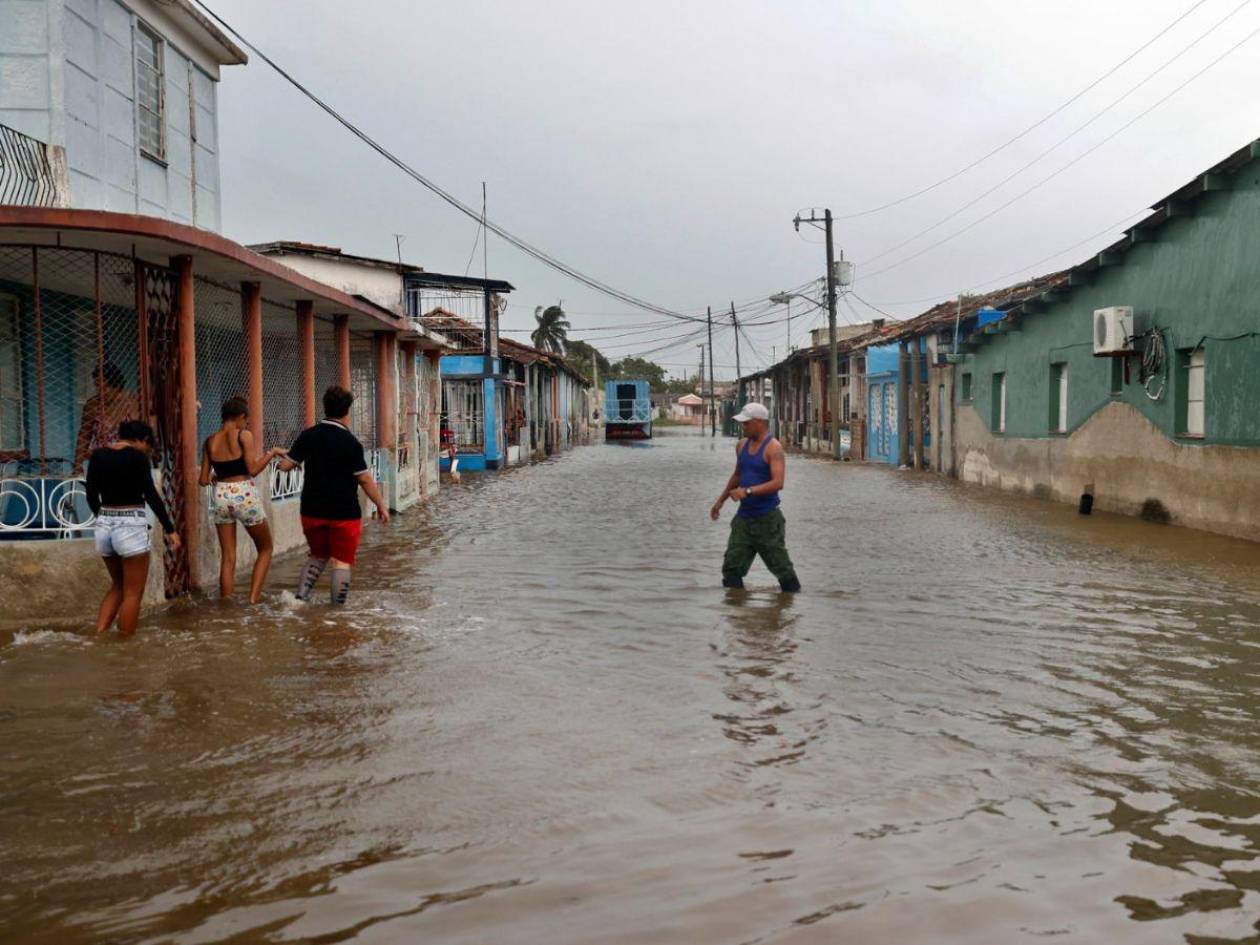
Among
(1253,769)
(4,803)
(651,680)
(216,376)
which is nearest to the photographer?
(4,803)

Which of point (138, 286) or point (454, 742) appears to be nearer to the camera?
point (454, 742)

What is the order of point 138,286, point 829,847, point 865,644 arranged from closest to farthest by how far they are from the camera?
point 829,847 → point 865,644 → point 138,286

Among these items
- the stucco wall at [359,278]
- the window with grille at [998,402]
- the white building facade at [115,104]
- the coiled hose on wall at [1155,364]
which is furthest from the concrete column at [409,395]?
the window with grille at [998,402]

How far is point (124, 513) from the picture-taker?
24.7 ft

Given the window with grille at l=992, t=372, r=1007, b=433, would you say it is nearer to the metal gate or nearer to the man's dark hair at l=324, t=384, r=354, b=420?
the man's dark hair at l=324, t=384, r=354, b=420

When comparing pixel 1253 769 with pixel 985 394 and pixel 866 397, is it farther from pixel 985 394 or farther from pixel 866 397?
pixel 866 397

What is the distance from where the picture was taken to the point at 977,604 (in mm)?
9219

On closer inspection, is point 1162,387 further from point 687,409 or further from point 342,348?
point 687,409

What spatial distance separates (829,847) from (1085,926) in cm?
89

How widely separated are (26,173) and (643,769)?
10099mm

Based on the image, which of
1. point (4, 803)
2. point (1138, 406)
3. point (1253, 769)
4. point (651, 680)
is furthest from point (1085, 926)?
point (1138, 406)

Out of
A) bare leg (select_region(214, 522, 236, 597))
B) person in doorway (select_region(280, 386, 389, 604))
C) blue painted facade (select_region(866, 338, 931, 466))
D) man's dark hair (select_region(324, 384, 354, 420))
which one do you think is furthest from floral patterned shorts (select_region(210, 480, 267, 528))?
blue painted facade (select_region(866, 338, 931, 466))

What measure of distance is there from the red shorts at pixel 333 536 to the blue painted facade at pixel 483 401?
22.6 m

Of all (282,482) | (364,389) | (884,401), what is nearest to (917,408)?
(884,401)
